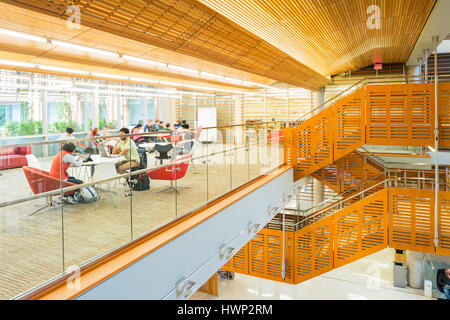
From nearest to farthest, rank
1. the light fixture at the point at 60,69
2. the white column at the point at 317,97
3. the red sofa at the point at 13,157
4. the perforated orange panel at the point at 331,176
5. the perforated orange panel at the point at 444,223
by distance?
the red sofa at the point at 13,157 < the light fixture at the point at 60,69 < the perforated orange panel at the point at 444,223 < the perforated orange panel at the point at 331,176 < the white column at the point at 317,97

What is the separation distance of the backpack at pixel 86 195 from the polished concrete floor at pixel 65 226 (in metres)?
0.06

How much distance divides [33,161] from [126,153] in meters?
1.01

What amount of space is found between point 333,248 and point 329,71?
28.6ft

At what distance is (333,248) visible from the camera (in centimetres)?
1065

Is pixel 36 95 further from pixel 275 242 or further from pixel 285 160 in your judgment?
pixel 275 242

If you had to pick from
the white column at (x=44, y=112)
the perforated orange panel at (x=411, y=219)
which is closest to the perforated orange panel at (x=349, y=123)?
the perforated orange panel at (x=411, y=219)

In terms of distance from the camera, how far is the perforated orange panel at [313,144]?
33.3ft

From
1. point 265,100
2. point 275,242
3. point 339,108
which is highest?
point 265,100

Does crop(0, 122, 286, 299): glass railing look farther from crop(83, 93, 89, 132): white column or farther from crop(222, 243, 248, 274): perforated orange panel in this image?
crop(83, 93, 89, 132): white column

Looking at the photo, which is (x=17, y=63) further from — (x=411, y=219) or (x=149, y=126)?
(x=411, y=219)

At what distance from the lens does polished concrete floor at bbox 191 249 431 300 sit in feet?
40.4

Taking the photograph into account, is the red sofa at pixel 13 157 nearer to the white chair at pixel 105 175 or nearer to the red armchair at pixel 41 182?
the red armchair at pixel 41 182
